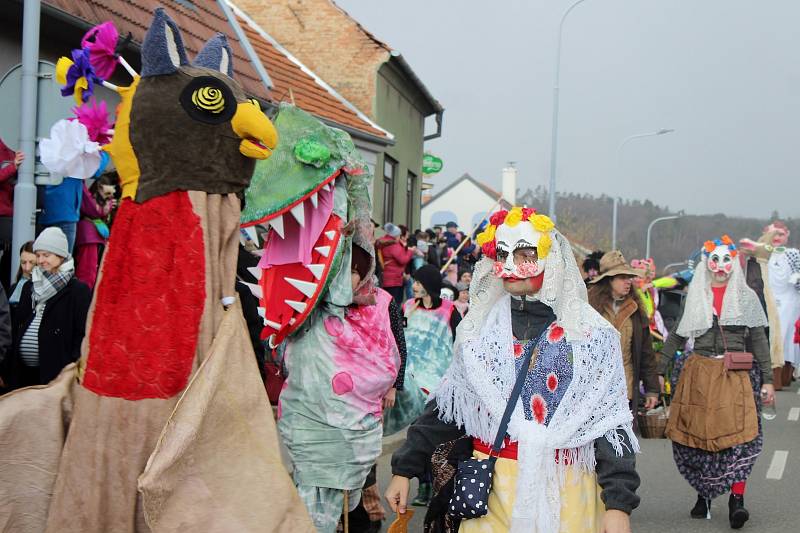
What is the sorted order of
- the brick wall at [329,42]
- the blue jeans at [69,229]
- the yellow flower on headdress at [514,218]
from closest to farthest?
1. the yellow flower on headdress at [514,218]
2. the blue jeans at [69,229]
3. the brick wall at [329,42]

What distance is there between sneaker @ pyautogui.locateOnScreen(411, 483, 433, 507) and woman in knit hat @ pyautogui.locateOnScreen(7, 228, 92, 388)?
289 centimetres

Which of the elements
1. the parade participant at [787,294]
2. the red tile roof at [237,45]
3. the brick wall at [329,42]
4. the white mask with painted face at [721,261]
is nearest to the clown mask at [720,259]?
the white mask with painted face at [721,261]

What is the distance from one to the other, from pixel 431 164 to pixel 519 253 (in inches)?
1183

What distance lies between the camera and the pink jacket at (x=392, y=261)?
15.0 metres

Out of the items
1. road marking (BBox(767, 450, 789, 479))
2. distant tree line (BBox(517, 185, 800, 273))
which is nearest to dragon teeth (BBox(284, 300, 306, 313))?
road marking (BBox(767, 450, 789, 479))

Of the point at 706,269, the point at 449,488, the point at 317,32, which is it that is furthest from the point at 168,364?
the point at 317,32

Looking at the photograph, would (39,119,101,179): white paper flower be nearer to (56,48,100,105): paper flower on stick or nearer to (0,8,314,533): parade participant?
(56,48,100,105): paper flower on stick

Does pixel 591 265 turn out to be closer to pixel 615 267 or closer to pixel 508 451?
pixel 615 267

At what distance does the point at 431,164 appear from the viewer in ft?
113

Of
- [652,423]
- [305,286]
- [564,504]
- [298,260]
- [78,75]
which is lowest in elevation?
[652,423]

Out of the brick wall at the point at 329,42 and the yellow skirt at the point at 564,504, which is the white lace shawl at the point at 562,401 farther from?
the brick wall at the point at 329,42

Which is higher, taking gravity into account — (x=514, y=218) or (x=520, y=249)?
(x=514, y=218)

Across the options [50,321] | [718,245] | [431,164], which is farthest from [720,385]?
[431,164]

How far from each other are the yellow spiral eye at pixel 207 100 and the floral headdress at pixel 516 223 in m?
1.24
